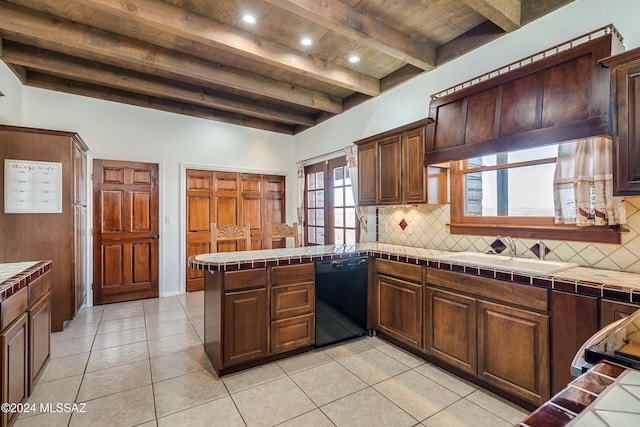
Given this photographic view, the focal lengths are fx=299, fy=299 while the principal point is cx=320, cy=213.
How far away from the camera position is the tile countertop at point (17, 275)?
1.64 meters

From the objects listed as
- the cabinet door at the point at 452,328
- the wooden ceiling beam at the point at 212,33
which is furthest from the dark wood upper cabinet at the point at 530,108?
the wooden ceiling beam at the point at 212,33

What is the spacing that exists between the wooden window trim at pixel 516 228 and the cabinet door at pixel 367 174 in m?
0.82

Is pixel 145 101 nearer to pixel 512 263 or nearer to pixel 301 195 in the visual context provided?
pixel 301 195

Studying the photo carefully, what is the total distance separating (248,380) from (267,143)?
406cm

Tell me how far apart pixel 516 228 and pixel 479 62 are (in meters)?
1.56

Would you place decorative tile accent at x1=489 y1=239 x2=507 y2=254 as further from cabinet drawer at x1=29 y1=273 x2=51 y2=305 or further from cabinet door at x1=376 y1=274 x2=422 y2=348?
cabinet drawer at x1=29 y1=273 x2=51 y2=305

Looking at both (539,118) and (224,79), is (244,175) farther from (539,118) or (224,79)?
(539,118)

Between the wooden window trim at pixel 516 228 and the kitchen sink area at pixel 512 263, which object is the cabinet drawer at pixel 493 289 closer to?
the kitchen sink area at pixel 512 263

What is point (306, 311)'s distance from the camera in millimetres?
2666

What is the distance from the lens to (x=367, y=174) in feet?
11.4

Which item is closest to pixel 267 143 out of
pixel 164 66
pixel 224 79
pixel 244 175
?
pixel 244 175

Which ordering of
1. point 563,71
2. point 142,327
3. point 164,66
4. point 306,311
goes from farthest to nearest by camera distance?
point 142,327 < point 164,66 < point 306,311 < point 563,71

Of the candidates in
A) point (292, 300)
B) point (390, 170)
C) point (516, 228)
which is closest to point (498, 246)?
point (516, 228)

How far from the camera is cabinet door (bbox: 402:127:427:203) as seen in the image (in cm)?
283
